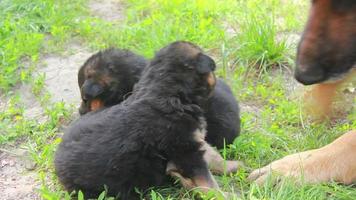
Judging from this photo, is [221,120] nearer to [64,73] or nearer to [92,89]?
[92,89]

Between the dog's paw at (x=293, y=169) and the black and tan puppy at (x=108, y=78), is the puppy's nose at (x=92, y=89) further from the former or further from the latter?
the dog's paw at (x=293, y=169)

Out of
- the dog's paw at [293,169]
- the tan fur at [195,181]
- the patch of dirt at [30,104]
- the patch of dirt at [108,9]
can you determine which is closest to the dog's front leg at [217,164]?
the dog's paw at [293,169]

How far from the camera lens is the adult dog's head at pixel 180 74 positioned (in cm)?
298

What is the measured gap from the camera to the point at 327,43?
9.48 feet

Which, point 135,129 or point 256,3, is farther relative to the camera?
point 256,3

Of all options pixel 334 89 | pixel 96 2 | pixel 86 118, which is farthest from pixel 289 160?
pixel 96 2

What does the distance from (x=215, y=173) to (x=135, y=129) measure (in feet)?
1.88

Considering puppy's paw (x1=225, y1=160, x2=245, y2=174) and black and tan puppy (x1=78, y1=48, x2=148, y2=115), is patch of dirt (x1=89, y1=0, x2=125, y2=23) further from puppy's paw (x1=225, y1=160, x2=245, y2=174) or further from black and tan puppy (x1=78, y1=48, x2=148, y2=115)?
puppy's paw (x1=225, y1=160, x2=245, y2=174)

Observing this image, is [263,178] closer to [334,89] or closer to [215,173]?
[215,173]

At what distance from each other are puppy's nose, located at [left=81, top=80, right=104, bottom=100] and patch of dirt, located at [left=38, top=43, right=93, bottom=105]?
1.84 feet

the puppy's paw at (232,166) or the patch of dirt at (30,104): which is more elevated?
the puppy's paw at (232,166)

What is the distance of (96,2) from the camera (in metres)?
5.42

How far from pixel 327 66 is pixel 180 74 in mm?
661

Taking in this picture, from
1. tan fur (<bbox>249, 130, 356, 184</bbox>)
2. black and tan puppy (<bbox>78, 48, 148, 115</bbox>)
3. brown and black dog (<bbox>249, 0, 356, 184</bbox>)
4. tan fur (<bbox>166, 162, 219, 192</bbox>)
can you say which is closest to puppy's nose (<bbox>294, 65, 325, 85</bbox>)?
brown and black dog (<bbox>249, 0, 356, 184</bbox>)
